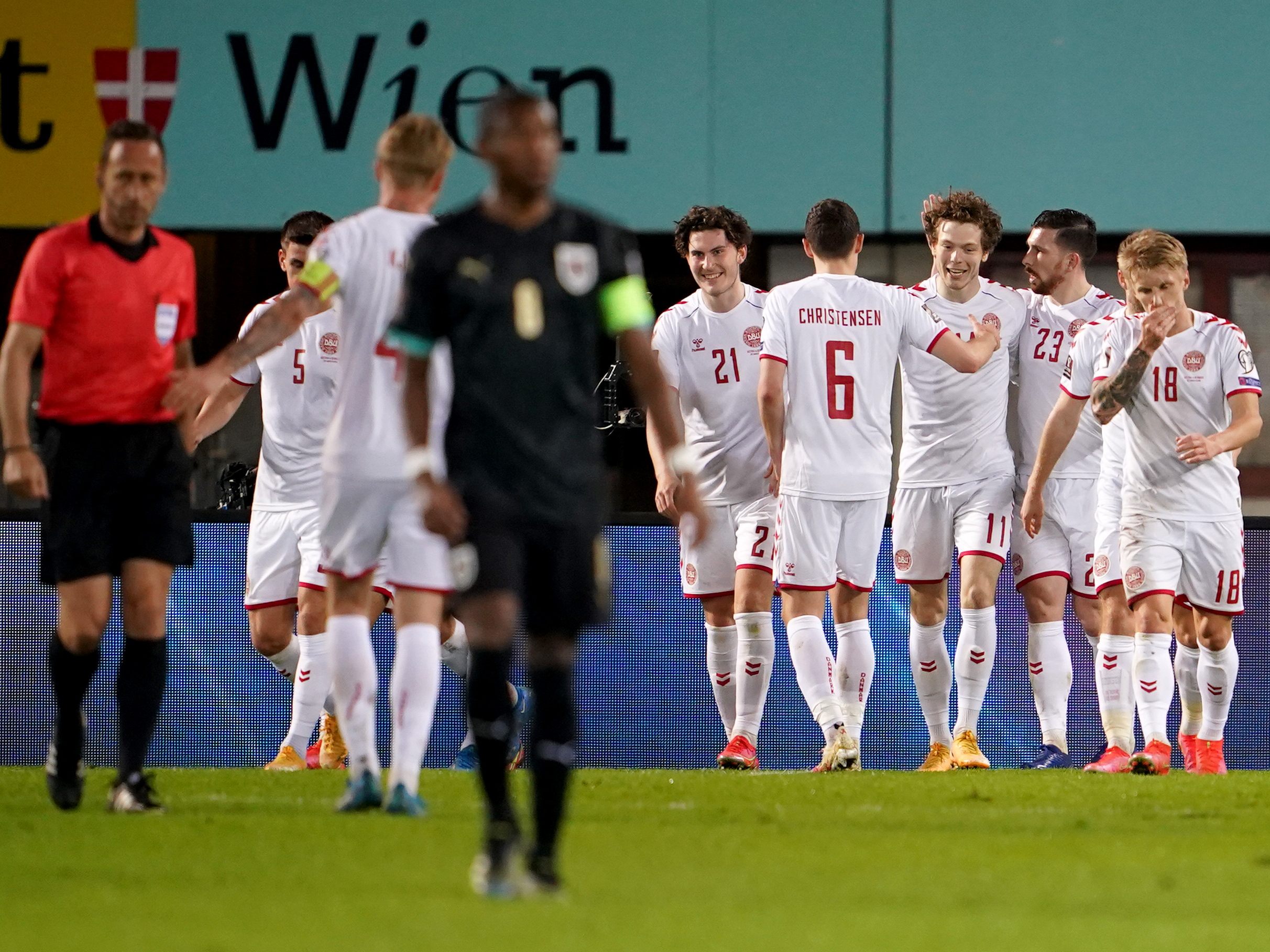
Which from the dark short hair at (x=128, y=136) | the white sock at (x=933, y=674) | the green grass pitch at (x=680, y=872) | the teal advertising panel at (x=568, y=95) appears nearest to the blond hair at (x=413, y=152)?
the dark short hair at (x=128, y=136)

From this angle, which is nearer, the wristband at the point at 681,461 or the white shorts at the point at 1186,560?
the wristband at the point at 681,461

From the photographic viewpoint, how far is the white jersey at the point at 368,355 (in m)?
5.79

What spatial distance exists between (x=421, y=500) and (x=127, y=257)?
7.31 ft

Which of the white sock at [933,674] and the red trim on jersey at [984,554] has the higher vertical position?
the red trim on jersey at [984,554]

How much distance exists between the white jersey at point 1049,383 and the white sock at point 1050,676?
692mm

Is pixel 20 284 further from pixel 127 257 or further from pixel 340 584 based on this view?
pixel 340 584

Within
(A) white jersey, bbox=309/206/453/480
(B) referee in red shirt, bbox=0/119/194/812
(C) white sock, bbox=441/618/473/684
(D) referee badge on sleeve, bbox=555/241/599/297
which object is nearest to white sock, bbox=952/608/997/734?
(C) white sock, bbox=441/618/473/684

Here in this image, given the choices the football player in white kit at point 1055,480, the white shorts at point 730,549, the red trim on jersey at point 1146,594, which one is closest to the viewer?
the red trim on jersey at point 1146,594

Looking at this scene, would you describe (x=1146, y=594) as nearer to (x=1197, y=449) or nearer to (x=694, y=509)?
(x=1197, y=449)

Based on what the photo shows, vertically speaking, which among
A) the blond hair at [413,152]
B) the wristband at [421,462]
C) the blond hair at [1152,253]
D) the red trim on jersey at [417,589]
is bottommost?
the red trim on jersey at [417,589]

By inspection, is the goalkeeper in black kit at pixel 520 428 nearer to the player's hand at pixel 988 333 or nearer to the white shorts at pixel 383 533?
the white shorts at pixel 383 533

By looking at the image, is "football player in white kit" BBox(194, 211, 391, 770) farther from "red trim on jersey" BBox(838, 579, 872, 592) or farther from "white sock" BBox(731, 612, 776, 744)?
"red trim on jersey" BBox(838, 579, 872, 592)

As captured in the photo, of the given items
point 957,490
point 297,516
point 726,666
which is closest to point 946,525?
point 957,490

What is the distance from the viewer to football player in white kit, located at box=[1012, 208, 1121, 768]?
8867 millimetres
